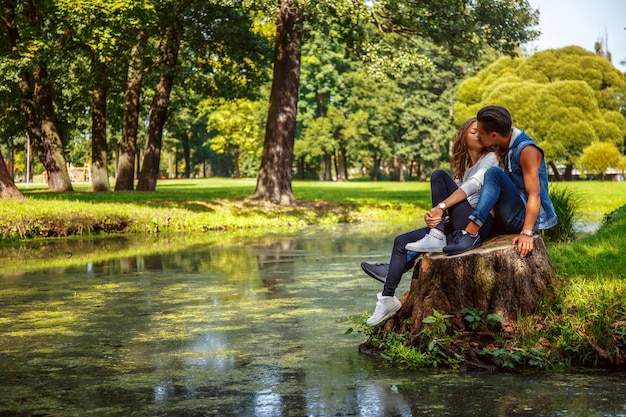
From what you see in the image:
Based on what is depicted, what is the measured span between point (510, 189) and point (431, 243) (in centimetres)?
73

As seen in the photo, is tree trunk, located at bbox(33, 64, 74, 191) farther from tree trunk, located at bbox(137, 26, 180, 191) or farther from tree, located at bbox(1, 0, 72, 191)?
tree trunk, located at bbox(137, 26, 180, 191)

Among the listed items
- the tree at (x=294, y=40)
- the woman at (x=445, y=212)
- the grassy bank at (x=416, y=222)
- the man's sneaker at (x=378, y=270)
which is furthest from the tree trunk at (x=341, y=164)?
the woman at (x=445, y=212)

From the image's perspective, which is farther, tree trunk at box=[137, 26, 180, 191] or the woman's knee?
tree trunk at box=[137, 26, 180, 191]

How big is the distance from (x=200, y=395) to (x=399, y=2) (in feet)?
66.2

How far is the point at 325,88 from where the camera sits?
70.2 metres

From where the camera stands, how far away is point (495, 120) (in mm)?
6590

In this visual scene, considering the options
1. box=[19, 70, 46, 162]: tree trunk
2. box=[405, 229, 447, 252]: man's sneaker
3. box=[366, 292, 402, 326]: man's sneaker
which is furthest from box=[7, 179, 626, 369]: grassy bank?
box=[19, 70, 46, 162]: tree trunk

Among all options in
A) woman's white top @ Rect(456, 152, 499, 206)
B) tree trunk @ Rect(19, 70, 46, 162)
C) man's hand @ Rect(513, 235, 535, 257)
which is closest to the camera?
man's hand @ Rect(513, 235, 535, 257)

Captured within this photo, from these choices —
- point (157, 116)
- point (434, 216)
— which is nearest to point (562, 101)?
point (157, 116)

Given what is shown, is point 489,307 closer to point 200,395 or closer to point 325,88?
point 200,395

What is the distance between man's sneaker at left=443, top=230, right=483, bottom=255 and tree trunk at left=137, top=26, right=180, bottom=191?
81.1 feet

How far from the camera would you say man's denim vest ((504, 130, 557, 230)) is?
661cm

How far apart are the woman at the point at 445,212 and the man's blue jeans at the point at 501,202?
0.15 metres

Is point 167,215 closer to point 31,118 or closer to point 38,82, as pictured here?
point 38,82
